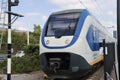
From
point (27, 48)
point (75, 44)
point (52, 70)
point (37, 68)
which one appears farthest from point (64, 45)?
point (27, 48)

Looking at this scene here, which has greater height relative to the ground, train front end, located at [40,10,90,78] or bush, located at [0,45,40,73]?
train front end, located at [40,10,90,78]

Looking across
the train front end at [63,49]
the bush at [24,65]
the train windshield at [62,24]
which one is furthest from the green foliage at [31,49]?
the train front end at [63,49]

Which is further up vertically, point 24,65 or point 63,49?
point 63,49

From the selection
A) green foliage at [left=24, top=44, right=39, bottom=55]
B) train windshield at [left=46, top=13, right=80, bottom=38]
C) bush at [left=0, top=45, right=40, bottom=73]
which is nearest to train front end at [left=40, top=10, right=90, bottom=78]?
train windshield at [left=46, top=13, right=80, bottom=38]

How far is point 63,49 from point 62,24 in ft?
5.03

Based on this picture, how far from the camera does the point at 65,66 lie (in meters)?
13.0

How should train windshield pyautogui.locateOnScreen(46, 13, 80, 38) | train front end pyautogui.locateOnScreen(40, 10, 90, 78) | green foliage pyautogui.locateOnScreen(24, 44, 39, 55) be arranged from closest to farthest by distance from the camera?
train front end pyautogui.locateOnScreen(40, 10, 90, 78) < train windshield pyautogui.locateOnScreen(46, 13, 80, 38) < green foliage pyautogui.locateOnScreen(24, 44, 39, 55)

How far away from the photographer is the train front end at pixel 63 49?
12539 millimetres

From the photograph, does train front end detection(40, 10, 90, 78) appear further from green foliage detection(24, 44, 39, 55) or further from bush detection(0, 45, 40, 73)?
green foliage detection(24, 44, 39, 55)

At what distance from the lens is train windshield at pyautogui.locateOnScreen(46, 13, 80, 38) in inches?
518

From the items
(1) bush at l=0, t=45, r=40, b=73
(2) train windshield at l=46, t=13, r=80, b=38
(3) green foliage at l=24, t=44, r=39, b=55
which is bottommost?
(1) bush at l=0, t=45, r=40, b=73

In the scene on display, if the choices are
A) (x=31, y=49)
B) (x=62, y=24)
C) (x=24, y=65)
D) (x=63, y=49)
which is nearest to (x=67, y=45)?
(x=63, y=49)

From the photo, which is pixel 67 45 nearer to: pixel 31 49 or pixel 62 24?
pixel 62 24

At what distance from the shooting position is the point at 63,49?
12609mm
